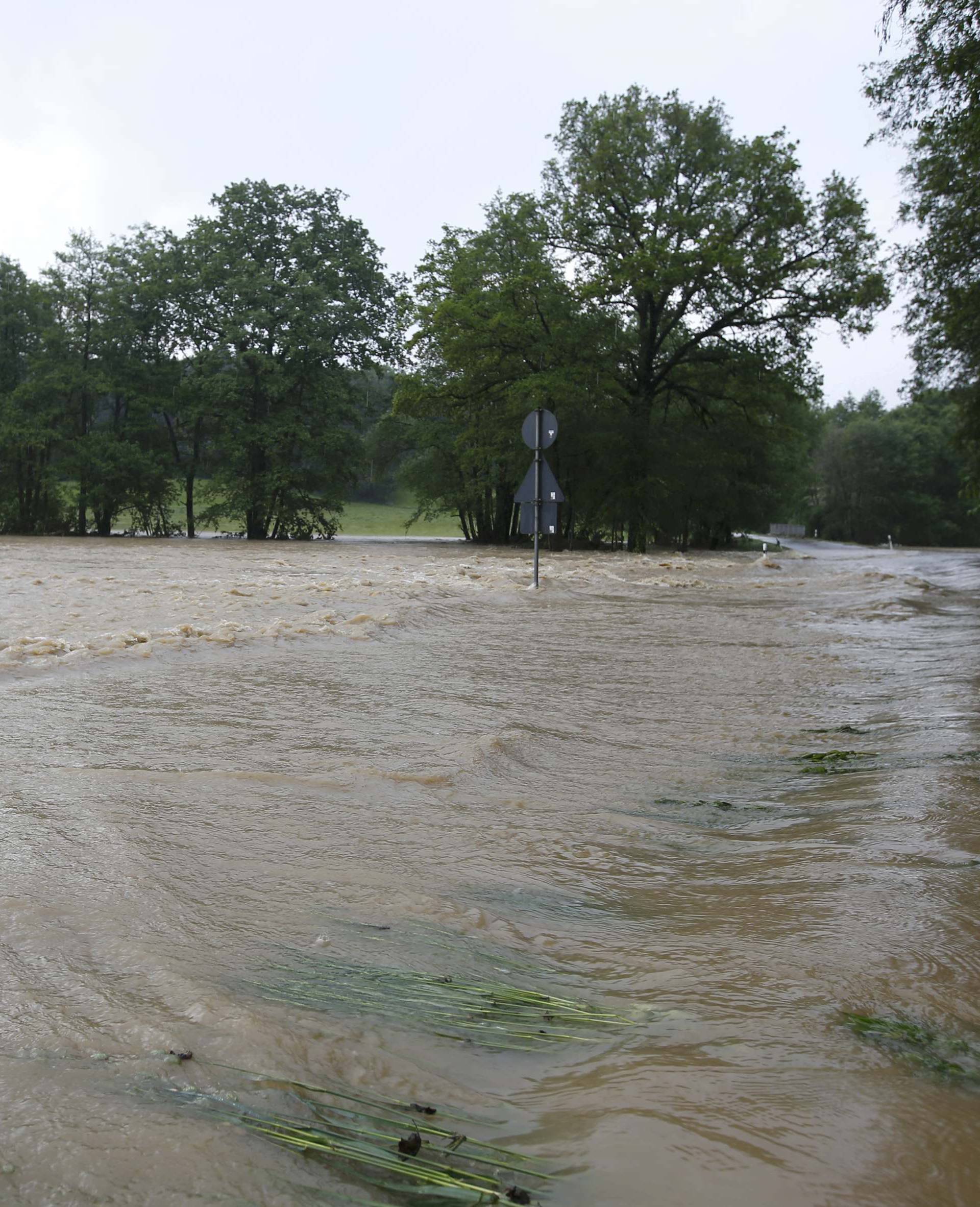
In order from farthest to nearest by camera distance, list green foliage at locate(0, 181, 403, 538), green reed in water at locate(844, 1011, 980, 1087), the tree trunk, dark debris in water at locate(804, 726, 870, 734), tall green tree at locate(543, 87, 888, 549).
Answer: the tree trunk
green foliage at locate(0, 181, 403, 538)
tall green tree at locate(543, 87, 888, 549)
dark debris in water at locate(804, 726, 870, 734)
green reed in water at locate(844, 1011, 980, 1087)

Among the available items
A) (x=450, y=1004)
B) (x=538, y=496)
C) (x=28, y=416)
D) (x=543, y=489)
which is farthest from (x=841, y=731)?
(x=28, y=416)

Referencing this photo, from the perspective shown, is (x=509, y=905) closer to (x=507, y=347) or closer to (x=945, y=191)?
(x=945, y=191)

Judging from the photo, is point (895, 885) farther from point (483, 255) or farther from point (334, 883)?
Result: point (483, 255)

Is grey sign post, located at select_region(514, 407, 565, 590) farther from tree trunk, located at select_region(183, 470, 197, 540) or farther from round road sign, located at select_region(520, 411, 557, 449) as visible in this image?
tree trunk, located at select_region(183, 470, 197, 540)

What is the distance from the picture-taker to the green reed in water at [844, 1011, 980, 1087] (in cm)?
168

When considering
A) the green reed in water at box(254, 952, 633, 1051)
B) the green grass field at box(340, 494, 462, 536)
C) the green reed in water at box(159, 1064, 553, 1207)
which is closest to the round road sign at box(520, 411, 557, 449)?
the green reed in water at box(254, 952, 633, 1051)

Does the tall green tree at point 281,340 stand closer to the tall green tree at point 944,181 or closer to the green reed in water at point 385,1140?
the tall green tree at point 944,181

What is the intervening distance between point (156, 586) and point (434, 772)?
8968mm

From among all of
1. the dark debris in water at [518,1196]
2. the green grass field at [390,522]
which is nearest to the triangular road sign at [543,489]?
the dark debris in water at [518,1196]

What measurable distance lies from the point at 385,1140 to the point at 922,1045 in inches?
40.7

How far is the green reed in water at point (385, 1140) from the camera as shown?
1.38 m

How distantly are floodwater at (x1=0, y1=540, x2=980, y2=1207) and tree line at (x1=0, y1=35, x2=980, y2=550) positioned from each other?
21479mm

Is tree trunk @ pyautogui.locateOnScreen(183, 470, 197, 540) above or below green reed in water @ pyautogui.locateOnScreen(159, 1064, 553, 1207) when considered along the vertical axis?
above

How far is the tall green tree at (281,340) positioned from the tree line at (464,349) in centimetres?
11
